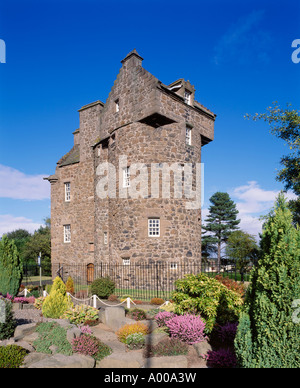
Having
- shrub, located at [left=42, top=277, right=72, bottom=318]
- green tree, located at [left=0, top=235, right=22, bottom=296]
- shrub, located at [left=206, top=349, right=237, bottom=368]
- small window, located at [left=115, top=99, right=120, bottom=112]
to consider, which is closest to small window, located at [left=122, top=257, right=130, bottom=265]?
green tree, located at [left=0, top=235, right=22, bottom=296]

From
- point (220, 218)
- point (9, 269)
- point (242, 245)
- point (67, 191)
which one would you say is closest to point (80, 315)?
point (9, 269)

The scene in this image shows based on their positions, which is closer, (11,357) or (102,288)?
(11,357)

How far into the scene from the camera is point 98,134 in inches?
949

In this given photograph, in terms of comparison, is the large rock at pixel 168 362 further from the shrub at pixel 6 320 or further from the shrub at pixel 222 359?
the shrub at pixel 6 320

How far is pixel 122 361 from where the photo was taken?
7184 mm

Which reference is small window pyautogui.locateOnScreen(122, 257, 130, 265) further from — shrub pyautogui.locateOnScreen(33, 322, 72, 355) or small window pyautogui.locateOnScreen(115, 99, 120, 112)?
small window pyautogui.locateOnScreen(115, 99, 120, 112)

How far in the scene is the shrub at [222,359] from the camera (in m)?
6.87

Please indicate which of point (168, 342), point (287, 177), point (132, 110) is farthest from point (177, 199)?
point (168, 342)

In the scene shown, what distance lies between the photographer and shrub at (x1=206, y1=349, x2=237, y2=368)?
6.87 meters

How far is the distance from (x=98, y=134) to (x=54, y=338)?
18659 mm

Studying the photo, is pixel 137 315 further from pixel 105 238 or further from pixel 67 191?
pixel 67 191

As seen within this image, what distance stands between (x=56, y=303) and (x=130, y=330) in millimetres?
3540

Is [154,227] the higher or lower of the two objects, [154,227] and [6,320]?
the higher
